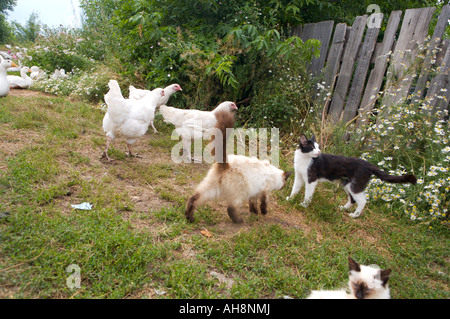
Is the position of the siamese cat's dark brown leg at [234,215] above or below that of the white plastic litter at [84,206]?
below

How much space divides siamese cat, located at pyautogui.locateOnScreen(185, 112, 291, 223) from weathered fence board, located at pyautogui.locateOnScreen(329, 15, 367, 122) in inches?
126

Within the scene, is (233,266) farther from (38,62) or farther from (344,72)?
(38,62)

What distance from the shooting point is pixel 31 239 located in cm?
257

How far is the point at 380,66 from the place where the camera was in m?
5.31

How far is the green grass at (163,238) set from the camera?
2.39 meters

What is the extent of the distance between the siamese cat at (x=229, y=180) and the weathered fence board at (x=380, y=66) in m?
2.81

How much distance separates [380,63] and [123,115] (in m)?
4.61

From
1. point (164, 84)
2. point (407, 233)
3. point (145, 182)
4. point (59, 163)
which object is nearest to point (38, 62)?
point (164, 84)

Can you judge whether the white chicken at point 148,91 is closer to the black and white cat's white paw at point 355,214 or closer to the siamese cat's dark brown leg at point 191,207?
the siamese cat's dark brown leg at point 191,207

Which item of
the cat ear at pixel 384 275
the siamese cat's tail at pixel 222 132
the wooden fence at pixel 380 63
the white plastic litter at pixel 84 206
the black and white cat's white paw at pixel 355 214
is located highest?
the wooden fence at pixel 380 63

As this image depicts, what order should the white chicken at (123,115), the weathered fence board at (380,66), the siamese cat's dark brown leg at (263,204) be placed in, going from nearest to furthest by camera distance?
1. the siamese cat's dark brown leg at (263,204)
2. the white chicken at (123,115)
3. the weathered fence board at (380,66)

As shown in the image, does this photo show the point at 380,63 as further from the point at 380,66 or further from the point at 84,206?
the point at 84,206

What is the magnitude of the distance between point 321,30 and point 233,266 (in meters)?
5.70

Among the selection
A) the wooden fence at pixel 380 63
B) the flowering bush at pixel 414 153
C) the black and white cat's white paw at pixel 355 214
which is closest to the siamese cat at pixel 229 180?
the black and white cat's white paw at pixel 355 214
